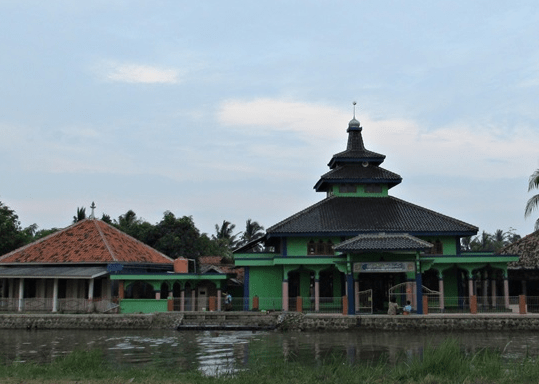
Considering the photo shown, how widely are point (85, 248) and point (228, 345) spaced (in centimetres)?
1647

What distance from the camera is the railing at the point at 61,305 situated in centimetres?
3291

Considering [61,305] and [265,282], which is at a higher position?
[265,282]

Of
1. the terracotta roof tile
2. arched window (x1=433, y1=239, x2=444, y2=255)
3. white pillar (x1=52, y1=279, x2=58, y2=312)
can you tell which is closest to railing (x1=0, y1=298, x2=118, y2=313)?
white pillar (x1=52, y1=279, x2=58, y2=312)

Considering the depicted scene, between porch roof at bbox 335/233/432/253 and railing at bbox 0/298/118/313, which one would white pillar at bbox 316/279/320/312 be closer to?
porch roof at bbox 335/233/432/253

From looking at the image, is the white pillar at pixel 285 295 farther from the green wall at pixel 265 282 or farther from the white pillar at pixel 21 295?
the white pillar at pixel 21 295

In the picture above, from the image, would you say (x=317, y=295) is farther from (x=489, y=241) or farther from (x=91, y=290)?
(x=489, y=241)

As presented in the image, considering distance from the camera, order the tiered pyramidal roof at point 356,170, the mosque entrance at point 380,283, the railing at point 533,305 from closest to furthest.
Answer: the railing at point 533,305, the mosque entrance at point 380,283, the tiered pyramidal roof at point 356,170

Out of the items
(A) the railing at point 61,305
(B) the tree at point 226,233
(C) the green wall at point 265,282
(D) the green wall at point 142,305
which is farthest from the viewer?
(B) the tree at point 226,233

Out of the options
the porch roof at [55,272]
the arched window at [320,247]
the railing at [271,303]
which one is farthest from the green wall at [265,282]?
the porch roof at [55,272]

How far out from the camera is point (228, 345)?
2288 cm

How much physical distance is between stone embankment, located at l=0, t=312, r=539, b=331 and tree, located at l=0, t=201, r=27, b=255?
52.9 ft

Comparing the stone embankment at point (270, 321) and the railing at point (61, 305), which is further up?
the railing at point (61, 305)

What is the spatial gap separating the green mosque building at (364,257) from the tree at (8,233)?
792 inches

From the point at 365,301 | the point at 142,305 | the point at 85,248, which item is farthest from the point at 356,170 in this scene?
the point at 85,248
